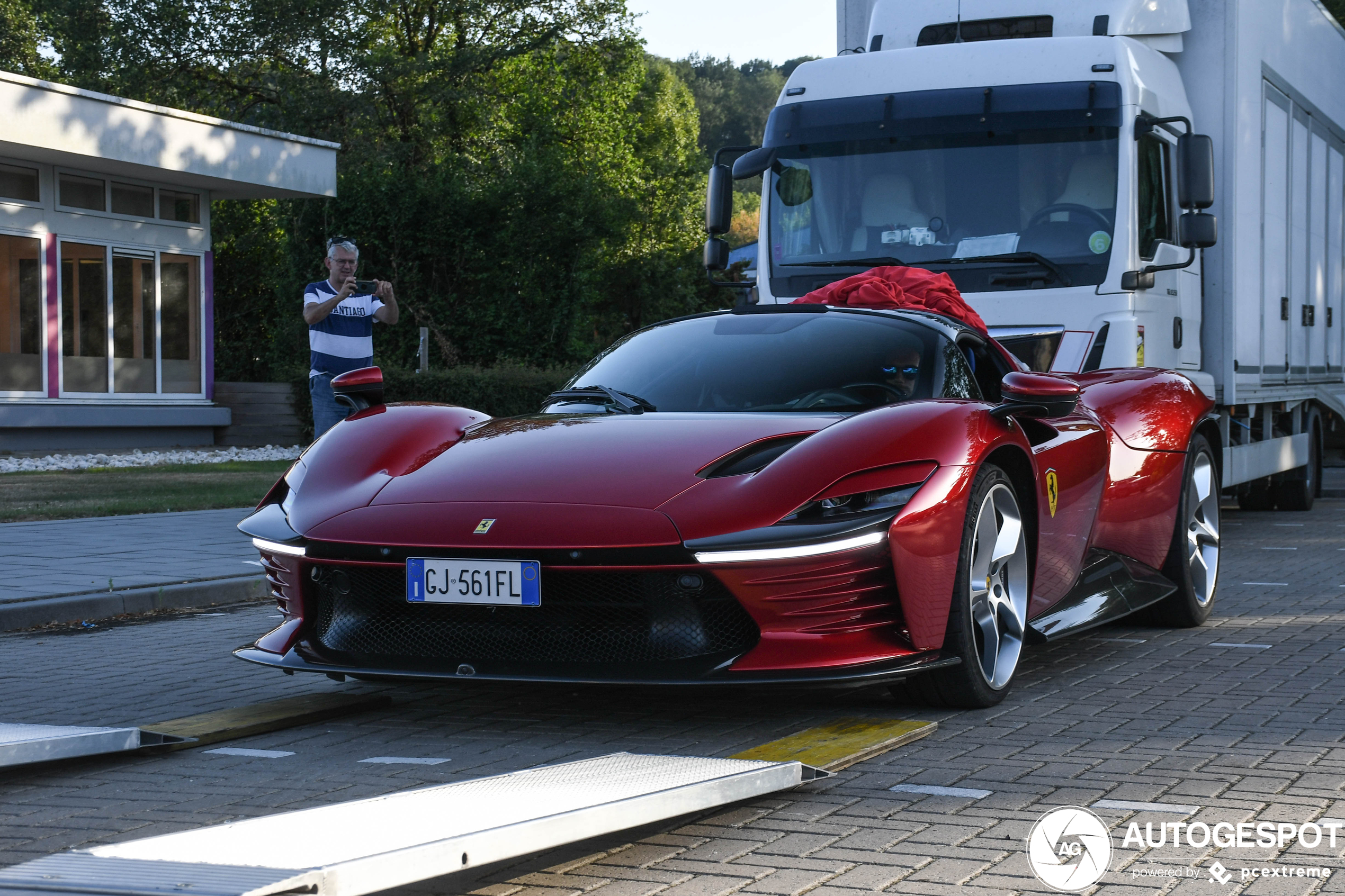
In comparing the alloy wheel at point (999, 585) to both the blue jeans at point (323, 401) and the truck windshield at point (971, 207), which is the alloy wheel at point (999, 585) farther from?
the blue jeans at point (323, 401)

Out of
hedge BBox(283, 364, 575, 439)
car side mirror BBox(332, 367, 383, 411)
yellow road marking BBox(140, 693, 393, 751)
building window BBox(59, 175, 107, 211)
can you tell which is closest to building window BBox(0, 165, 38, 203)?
building window BBox(59, 175, 107, 211)

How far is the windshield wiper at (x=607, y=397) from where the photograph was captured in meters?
5.31

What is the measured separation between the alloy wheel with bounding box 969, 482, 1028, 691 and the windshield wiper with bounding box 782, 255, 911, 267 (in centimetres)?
474

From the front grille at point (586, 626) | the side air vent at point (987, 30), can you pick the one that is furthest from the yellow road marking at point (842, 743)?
the side air vent at point (987, 30)

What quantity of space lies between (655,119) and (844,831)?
6977cm

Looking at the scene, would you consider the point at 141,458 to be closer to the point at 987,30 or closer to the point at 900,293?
the point at 987,30

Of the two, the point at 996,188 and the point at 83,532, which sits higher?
the point at 996,188

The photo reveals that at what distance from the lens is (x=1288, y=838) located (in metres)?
3.35

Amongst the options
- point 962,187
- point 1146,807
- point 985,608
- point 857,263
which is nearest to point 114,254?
point 857,263

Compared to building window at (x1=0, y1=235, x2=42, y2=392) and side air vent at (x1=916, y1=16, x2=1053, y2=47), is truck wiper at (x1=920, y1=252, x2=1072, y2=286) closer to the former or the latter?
side air vent at (x1=916, y1=16, x2=1053, y2=47)

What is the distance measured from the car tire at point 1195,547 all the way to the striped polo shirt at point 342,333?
17.1ft

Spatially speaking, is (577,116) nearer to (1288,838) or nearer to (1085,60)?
(1085,60)

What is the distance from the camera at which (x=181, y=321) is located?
24.0 metres

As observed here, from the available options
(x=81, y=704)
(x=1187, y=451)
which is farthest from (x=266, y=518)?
(x=1187, y=451)
